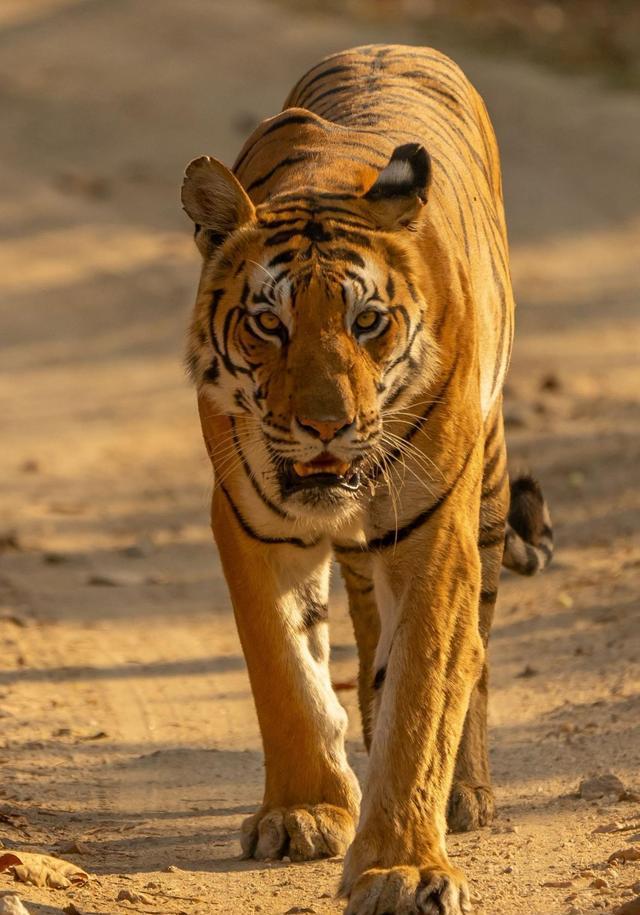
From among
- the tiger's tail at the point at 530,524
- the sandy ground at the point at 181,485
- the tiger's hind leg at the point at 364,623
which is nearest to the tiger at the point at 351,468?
the sandy ground at the point at 181,485

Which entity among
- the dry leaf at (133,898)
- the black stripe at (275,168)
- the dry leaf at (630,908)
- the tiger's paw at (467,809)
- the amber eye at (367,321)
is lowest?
the dry leaf at (630,908)

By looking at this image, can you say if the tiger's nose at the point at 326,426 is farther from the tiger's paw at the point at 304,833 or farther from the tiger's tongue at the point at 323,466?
the tiger's paw at the point at 304,833

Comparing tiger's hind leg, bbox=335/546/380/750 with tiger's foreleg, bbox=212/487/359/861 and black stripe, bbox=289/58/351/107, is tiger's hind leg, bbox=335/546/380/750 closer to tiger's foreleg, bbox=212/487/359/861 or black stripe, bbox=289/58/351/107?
tiger's foreleg, bbox=212/487/359/861

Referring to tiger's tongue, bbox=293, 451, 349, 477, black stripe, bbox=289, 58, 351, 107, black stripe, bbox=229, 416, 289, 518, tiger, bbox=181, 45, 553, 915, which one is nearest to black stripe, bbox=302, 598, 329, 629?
tiger, bbox=181, 45, 553, 915

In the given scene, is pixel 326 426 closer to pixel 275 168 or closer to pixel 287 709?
pixel 287 709

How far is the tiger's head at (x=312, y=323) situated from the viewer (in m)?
3.58

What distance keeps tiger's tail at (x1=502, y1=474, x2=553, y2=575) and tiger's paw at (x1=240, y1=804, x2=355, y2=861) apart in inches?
54.6

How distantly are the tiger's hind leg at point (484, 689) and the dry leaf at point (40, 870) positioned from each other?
100 cm

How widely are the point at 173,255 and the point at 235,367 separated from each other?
24.8ft

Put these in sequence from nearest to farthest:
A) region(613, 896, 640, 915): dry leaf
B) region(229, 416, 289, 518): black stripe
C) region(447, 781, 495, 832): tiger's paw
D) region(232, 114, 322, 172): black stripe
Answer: region(613, 896, 640, 915): dry leaf, region(229, 416, 289, 518): black stripe, region(447, 781, 495, 832): tiger's paw, region(232, 114, 322, 172): black stripe

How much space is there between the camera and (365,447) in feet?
11.9

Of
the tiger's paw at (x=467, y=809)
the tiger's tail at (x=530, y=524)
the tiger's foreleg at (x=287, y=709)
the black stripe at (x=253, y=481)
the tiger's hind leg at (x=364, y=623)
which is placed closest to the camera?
the black stripe at (x=253, y=481)

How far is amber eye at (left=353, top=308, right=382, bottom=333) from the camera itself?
3668 millimetres

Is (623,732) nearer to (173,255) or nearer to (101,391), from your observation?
(101,391)
